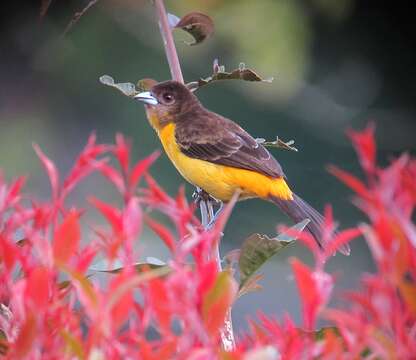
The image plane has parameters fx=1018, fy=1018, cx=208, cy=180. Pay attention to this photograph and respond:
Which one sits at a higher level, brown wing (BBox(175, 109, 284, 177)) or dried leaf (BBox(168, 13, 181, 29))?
dried leaf (BBox(168, 13, 181, 29))

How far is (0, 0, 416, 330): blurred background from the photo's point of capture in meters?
4.33

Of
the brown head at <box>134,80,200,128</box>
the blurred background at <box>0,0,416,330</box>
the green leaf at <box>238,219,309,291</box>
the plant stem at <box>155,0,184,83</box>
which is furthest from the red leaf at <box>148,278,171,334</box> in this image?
the blurred background at <box>0,0,416,330</box>

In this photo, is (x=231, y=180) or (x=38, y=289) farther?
(x=231, y=180)

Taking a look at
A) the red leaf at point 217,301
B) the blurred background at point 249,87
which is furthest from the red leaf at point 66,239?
the blurred background at point 249,87

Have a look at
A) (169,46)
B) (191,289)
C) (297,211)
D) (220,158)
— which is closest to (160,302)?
(191,289)

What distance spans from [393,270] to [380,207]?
3 centimetres

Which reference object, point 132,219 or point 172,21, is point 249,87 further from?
point 132,219

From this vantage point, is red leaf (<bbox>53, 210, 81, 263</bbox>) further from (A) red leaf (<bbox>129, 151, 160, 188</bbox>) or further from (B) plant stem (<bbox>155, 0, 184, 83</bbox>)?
(B) plant stem (<bbox>155, 0, 184, 83</bbox>)

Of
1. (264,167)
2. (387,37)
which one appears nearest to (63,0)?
(387,37)

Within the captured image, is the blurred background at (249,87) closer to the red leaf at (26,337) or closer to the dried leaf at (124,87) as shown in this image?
the dried leaf at (124,87)

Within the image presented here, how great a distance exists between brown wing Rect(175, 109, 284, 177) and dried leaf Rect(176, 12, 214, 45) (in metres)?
1.07

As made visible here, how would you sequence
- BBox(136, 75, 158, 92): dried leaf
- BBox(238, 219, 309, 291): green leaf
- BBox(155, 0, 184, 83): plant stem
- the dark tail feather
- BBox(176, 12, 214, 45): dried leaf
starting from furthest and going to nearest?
1. the dark tail feather
2. BBox(136, 75, 158, 92): dried leaf
3. BBox(176, 12, 214, 45): dried leaf
4. BBox(155, 0, 184, 83): plant stem
5. BBox(238, 219, 309, 291): green leaf

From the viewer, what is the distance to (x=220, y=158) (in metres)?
2.64

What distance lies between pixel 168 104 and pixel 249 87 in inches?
82.3
